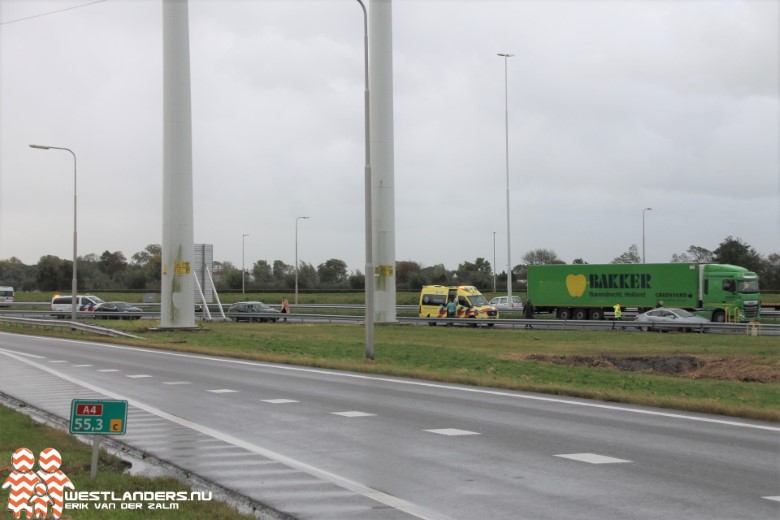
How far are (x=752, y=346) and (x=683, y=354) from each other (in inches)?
183

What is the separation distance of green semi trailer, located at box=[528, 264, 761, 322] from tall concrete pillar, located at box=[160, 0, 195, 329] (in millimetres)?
24442

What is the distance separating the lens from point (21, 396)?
17.2m

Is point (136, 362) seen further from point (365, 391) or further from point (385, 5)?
point (385, 5)

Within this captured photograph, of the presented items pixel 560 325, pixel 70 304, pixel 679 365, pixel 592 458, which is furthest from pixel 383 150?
pixel 592 458

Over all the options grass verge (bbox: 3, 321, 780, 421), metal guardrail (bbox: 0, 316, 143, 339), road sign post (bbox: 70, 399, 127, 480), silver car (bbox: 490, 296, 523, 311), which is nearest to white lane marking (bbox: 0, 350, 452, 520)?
road sign post (bbox: 70, 399, 127, 480)

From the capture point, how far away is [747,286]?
168 feet

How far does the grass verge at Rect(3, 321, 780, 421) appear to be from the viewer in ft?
60.3

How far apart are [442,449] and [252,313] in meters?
52.3

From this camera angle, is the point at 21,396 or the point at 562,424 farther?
the point at 21,396

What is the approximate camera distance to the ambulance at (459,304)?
171 feet

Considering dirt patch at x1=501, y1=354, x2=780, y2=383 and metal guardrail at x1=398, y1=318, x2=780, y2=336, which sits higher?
metal guardrail at x1=398, y1=318, x2=780, y2=336

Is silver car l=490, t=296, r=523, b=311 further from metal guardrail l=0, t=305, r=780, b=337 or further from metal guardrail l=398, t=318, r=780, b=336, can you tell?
metal guardrail l=398, t=318, r=780, b=336

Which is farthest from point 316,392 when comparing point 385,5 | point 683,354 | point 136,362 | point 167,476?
point 385,5

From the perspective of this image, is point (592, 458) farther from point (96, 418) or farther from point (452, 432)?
point (96, 418)
